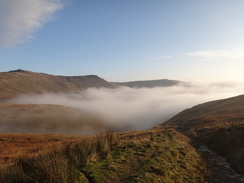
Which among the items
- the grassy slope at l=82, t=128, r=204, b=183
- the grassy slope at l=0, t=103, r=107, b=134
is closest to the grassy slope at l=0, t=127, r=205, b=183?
the grassy slope at l=82, t=128, r=204, b=183

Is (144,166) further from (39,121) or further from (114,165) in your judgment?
(39,121)

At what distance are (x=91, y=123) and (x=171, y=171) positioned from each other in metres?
142

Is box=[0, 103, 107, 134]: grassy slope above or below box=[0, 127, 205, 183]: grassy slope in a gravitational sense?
below

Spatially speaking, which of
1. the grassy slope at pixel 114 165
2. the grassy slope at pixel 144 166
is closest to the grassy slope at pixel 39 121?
the grassy slope at pixel 144 166

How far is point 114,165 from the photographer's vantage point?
448 inches

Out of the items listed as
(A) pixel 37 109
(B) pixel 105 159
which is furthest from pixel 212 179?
(A) pixel 37 109

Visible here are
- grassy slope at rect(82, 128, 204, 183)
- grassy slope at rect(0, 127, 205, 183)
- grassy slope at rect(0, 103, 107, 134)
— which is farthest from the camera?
grassy slope at rect(0, 103, 107, 134)

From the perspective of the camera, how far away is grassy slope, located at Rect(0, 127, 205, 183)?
8398 millimetres

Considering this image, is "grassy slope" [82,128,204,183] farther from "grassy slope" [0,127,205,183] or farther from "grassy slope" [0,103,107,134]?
"grassy slope" [0,103,107,134]

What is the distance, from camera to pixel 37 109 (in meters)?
131

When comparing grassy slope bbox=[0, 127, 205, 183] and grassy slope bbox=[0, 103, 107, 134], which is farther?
grassy slope bbox=[0, 103, 107, 134]

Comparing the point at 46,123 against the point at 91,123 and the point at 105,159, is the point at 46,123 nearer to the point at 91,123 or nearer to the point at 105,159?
the point at 91,123

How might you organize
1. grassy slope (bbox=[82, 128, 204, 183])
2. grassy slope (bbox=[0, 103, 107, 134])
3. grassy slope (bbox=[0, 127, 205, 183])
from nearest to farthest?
1. grassy slope (bbox=[0, 127, 205, 183])
2. grassy slope (bbox=[82, 128, 204, 183])
3. grassy slope (bbox=[0, 103, 107, 134])

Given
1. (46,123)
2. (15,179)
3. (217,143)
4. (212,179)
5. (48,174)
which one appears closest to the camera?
(48,174)
